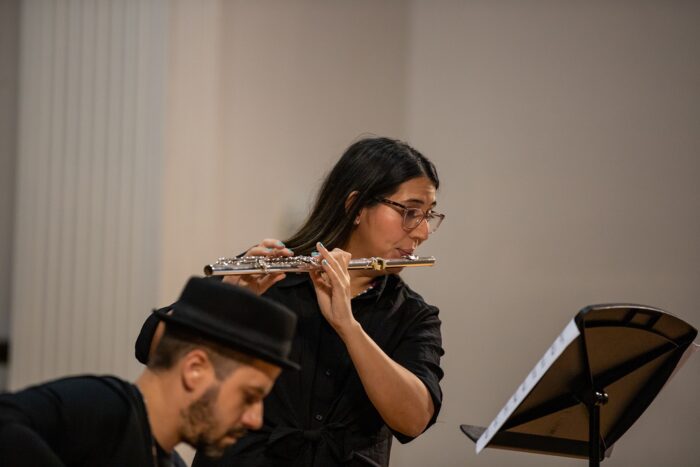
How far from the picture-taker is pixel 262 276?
2520 mm

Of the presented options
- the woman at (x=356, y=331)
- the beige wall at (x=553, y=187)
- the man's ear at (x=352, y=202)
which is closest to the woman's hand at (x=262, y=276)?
the woman at (x=356, y=331)

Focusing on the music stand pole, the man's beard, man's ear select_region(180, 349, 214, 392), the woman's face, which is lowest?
the music stand pole

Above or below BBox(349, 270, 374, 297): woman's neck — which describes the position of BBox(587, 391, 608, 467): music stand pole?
below

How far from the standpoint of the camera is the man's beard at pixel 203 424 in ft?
5.64

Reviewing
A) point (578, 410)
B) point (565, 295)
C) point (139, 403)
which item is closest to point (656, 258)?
point (565, 295)

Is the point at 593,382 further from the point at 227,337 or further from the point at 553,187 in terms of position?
the point at 553,187

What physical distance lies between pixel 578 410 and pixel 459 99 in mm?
2653

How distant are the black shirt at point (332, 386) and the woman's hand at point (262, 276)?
0.05 metres

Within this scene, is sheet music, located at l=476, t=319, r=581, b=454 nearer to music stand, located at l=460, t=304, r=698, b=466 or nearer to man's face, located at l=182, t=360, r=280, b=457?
music stand, located at l=460, t=304, r=698, b=466

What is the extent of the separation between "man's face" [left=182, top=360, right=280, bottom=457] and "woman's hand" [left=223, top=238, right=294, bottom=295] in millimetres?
752

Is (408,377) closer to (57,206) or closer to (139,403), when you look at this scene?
(139,403)

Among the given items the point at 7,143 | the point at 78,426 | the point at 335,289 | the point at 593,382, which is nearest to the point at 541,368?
the point at 593,382

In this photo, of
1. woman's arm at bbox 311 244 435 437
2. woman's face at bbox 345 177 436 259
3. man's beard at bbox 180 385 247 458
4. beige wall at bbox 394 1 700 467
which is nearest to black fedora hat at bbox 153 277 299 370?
man's beard at bbox 180 385 247 458

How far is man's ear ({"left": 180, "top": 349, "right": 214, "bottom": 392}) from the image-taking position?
5.60 ft
